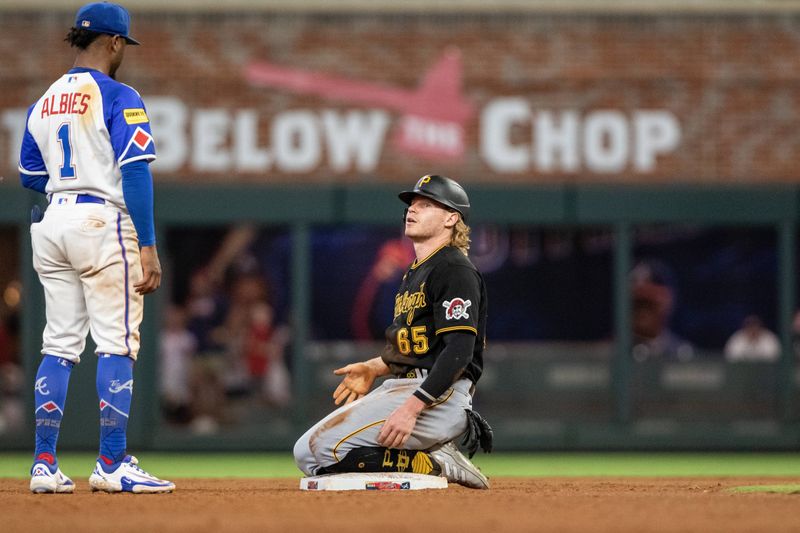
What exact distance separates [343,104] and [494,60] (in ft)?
5.46

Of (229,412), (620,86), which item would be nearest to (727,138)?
(620,86)

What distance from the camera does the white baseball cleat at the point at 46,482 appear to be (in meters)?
6.36

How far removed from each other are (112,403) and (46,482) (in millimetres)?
501

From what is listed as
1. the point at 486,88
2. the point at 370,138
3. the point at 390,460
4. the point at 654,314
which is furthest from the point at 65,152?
the point at 654,314

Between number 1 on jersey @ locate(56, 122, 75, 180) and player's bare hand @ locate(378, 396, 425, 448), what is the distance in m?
1.94

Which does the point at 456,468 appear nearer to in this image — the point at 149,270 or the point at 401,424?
the point at 401,424

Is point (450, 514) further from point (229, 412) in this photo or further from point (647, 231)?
point (647, 231)

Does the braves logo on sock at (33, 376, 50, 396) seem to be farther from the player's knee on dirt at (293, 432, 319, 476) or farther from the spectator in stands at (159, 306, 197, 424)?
the spectator in stands at (159, 306, 197, 424)

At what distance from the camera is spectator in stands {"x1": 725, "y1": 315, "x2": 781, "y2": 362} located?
1413 cm

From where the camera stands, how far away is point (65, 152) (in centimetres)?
642

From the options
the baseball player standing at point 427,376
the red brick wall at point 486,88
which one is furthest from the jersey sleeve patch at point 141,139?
the red brick wall at point 486,88

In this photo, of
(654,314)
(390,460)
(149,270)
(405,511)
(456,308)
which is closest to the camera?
(405,511)

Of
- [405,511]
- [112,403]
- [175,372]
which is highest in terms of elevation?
[112,403]

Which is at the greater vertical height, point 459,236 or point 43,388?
point 459,236
